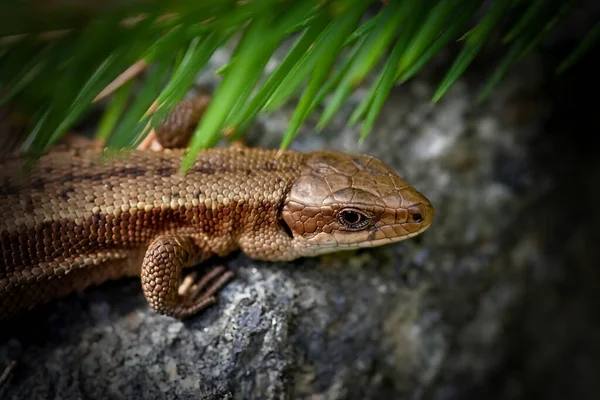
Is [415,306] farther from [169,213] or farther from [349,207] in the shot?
[169,213]

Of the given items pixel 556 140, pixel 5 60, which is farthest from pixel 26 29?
pixel 556 140

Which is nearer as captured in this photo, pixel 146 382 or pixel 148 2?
pixel 148 2

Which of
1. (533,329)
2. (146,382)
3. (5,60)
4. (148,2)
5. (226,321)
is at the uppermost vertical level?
(148,2)

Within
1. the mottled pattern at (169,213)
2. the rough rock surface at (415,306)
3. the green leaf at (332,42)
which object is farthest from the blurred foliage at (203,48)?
the rough rock surface at (415,306)

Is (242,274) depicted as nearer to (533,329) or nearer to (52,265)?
(52,265)

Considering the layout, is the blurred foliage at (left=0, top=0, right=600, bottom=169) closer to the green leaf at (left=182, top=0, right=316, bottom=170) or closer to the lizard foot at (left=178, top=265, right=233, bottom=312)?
the green leaf at (left=182, top=0, right=316, bottom=170)

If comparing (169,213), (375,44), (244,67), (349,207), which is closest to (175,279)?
(169,213)

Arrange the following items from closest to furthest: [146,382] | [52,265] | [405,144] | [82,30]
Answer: [82,30]
[146,382]
[52,265]
[405,144]
